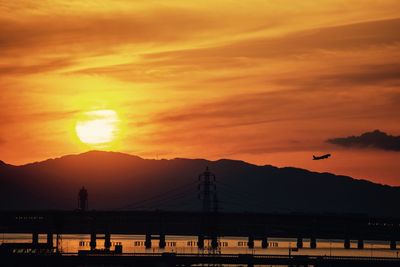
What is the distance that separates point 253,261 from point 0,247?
46.2m

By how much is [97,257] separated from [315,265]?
3797cm

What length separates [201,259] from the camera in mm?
177625

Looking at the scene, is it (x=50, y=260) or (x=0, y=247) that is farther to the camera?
(x=0, y=247)

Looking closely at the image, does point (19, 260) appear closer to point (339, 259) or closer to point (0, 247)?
point (0, 247)

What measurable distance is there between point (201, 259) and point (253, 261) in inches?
359

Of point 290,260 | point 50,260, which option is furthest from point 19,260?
point 290,260

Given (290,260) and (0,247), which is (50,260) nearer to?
(0,247)

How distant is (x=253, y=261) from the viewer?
176 metres

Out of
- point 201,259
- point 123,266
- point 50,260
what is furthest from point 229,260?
point 50,260

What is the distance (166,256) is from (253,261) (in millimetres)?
14919

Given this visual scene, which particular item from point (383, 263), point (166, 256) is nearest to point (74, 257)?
point (166, 256)

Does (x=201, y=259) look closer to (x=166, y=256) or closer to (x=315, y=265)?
(x=166, y=256)

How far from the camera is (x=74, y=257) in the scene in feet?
579

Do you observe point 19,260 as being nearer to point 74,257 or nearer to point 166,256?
point 74,257
